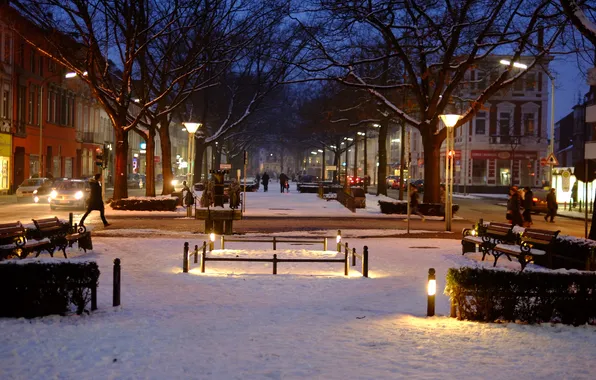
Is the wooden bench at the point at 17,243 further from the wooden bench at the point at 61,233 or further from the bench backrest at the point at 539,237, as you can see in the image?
the bench backrest at the point at 539,237

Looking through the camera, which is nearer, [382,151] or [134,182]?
[382,151]

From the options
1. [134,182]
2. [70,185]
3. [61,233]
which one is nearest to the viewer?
[61,233]

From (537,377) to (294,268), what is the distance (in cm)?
862

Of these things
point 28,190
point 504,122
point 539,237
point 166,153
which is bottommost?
point 539,237

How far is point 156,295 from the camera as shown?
Answer: 12047 mm

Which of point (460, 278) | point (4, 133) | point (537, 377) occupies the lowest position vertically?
point (537, 377)

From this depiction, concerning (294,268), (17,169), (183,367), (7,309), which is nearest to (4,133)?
(17,169)

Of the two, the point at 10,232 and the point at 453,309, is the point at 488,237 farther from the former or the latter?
the point at 10,232

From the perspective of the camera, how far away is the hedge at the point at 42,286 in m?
10.0

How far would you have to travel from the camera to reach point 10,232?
15164 millimetres

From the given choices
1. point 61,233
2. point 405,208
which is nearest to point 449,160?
point 405,208

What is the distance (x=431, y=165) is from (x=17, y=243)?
22.7 metres

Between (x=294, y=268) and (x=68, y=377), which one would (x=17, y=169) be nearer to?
(x=294, y=268)

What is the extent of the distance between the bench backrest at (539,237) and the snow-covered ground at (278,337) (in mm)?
3123
